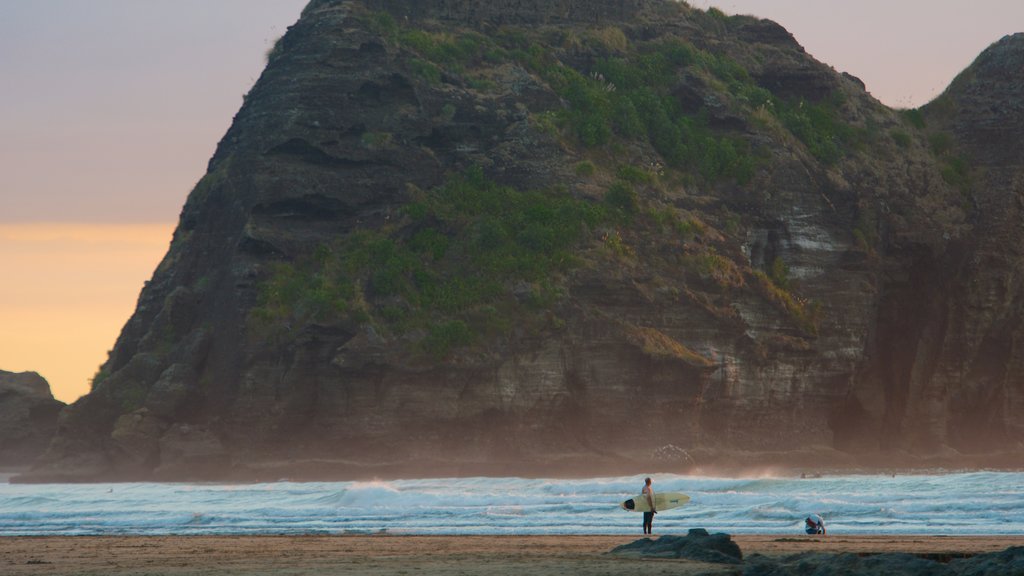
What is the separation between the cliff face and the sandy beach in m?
23.9

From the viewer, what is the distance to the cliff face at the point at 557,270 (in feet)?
185

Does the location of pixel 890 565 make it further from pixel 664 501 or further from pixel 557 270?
pixel 557 270

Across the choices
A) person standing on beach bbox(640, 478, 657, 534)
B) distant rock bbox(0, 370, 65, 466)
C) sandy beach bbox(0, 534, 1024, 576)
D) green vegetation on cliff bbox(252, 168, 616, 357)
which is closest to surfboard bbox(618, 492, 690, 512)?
person standing on beach bbox(640, 478, 657, 534)

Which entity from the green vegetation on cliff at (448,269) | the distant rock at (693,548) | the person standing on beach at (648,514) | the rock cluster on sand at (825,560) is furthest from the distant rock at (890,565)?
the green vegetation on cliff at (448,269)

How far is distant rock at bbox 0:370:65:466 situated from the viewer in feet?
224

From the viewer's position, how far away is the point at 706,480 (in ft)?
147

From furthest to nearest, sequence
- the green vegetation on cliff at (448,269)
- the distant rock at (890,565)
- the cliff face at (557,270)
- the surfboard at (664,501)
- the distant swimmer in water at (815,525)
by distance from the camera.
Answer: the green vegetation on cliff at (448,269), the cliff face at (557,270), the surfboard at (664,501), the distant swimmer in water at (815,525), the distant rock at (890,565)

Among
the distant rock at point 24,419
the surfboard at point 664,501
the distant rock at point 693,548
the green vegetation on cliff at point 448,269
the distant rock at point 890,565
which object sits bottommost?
the distant rock at point 890,565

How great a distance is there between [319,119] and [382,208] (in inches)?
170

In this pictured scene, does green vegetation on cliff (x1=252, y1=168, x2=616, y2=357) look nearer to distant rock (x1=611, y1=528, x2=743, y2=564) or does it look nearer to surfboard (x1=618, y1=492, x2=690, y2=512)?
surfboard (x1=618, y1=492, x2=690, y2=512)

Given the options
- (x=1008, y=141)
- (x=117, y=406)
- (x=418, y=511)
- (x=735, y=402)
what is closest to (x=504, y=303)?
(x=735, y=402)

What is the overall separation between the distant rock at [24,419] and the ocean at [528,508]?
773 inches

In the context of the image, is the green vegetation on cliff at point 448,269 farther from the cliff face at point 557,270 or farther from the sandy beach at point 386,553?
the sandy beach at point 386,553

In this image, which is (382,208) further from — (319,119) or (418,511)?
(418,511)
